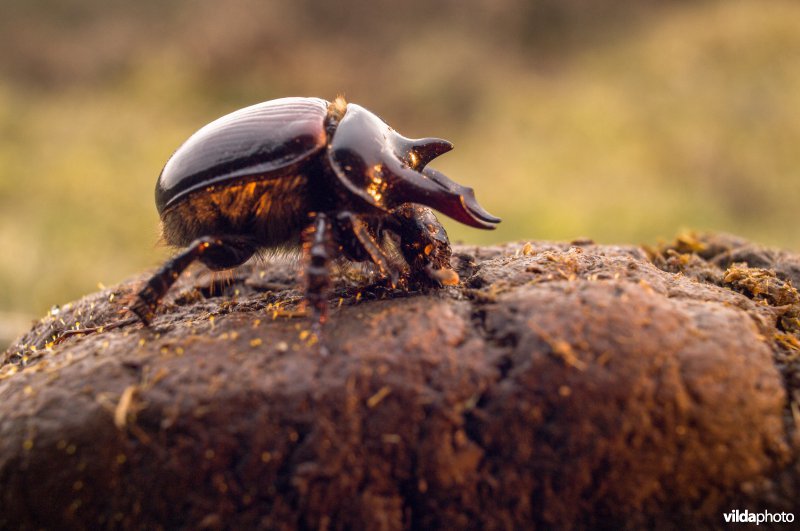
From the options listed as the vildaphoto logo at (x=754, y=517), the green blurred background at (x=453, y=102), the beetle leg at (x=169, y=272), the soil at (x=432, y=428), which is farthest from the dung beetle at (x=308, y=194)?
the green blurred background at (x=453, y=102)

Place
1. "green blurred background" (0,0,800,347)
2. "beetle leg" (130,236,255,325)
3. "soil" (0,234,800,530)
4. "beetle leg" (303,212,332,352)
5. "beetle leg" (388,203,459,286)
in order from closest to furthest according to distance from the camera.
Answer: "soil" (0,234,800,530) → "beetle leg" (303,212,332,352) → "beetle leg" (130,236,255,325) → "beetle leg" (388,203,459,286) → "green blurred background" (0,0,800,347)

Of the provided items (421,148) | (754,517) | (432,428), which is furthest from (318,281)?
(754,517)

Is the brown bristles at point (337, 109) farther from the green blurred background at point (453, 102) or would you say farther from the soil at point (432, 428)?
the green blurred background at point (453, 102)

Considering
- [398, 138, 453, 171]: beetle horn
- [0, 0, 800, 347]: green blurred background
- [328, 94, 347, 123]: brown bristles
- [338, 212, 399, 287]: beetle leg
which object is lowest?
[338, 212, 399, 287]: beetle leg

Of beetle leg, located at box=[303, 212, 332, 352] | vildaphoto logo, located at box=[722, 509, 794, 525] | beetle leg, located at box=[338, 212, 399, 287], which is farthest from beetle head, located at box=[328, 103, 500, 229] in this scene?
vildaphoto logo, located at box=[722, 509, 794, 525]

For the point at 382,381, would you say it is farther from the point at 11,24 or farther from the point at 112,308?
the point at 11,24

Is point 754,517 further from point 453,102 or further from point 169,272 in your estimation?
point 453,102

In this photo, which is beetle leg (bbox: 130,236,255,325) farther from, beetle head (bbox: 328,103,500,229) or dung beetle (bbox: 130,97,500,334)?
beetle head (bbox: 328,103,500,229)
